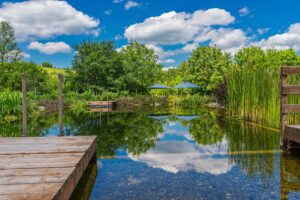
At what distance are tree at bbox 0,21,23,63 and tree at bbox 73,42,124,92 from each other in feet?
36.5

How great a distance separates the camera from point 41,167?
8.53 feet

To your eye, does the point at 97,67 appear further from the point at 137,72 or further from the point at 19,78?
the point at 19,78

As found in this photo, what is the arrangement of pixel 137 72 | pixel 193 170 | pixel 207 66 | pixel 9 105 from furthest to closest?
pixel 137 72
pixel 207 66
pixel 9 105
pixel 193 170

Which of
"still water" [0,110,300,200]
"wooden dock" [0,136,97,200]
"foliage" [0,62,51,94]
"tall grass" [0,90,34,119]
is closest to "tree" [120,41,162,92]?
"foliage" [0,62,51,94]

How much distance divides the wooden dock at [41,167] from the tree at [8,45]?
1202 inches

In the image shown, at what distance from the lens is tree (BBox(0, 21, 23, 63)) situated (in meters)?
30.5

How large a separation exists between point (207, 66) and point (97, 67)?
10.1 m

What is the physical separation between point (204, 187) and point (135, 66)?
2391 cm

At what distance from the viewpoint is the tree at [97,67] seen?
909 inches

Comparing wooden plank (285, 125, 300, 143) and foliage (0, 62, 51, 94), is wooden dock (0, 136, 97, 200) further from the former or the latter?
foliage (0, 62, 51, 94)

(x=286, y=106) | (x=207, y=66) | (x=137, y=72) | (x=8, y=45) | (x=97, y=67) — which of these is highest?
(x=8, y=45)

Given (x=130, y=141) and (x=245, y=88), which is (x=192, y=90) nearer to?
(x=245, y=88)

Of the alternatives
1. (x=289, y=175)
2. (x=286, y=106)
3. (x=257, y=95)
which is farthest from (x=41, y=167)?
(x=257, y=95)

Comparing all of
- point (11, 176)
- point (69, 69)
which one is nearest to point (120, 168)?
point (11, 176)
